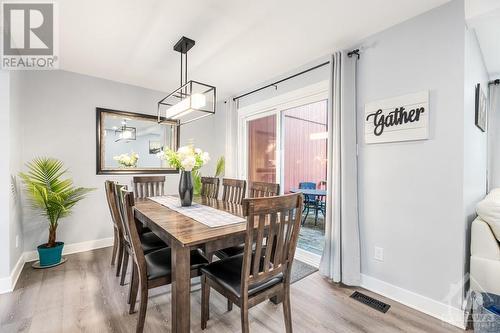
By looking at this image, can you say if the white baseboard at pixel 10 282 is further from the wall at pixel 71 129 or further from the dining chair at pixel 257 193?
the dining chair at pixel 257 193

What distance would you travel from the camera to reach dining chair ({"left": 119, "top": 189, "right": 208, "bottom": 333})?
4.91 feet

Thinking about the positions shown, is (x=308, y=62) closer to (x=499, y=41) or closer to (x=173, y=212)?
(x=499, y=41)

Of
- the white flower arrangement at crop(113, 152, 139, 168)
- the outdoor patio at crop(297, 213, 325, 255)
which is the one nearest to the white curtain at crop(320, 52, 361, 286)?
the outdoor patio at crop(297, 213, 325, 255)

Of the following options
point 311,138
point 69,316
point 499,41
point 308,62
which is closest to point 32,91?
point 69,316

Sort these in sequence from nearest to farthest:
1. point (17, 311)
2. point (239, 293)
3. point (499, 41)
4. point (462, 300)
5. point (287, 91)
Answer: point (239, 293), point (462, 300), point (17, 311), point (499, 41), point (287, 91)

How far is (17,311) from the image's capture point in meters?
1.89

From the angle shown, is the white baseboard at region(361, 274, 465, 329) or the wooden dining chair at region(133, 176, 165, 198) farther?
the wooden dining chair at region(133, 176, 165, 198)

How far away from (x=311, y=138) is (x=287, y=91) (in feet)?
2.68

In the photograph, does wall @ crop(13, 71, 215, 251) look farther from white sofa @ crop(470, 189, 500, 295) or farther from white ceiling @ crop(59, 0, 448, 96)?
white sofa @ crop(470, 189, 500, 295)

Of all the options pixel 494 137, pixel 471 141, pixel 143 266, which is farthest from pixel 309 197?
pixel 143 266

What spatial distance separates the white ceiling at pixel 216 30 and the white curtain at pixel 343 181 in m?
0.41

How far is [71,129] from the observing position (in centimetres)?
321

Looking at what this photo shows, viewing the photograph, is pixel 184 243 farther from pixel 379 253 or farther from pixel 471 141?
pixel 471 141

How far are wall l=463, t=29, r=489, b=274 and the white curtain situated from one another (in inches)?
33.5
